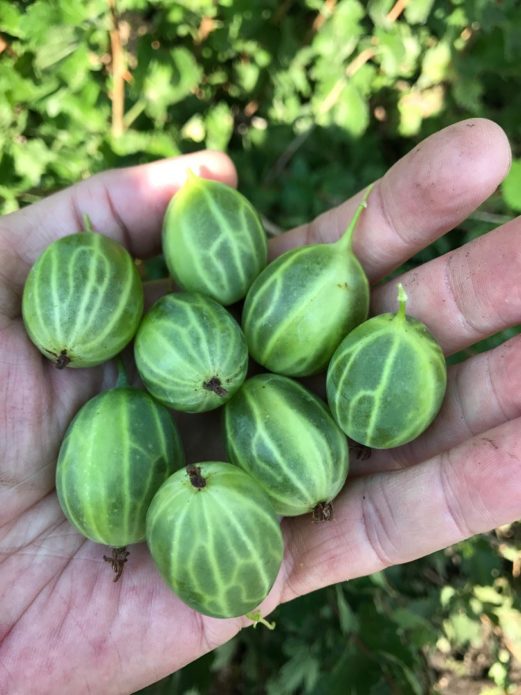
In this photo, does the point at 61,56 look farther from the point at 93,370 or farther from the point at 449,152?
the point at 449,152

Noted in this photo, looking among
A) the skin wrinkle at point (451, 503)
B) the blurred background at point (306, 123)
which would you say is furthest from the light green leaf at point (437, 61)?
the skin wrinkle at point (451, 503)

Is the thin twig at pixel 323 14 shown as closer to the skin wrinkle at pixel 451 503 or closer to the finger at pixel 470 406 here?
the finger at pixel 470 406

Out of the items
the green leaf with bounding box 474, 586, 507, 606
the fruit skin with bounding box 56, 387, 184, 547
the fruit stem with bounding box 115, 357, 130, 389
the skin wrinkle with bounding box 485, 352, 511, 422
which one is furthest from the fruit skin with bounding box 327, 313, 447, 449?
the green leaf with bounding box 474, 586, 507, 606

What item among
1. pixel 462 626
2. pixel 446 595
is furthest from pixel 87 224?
pixel 462 626

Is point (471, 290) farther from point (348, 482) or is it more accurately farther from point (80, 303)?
point (80, 303)

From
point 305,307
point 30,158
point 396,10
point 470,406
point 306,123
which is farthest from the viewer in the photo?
point 306,123

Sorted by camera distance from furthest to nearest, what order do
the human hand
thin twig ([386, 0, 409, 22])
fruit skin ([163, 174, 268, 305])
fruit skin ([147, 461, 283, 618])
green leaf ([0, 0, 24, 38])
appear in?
thin twig ([386, 0, 409, 22]), green leaf ([0, 0, 24, 38]), fruit skin ([163, 174, 268, 305]), the human hand, fruit skin ([147, 461, 283, 618])

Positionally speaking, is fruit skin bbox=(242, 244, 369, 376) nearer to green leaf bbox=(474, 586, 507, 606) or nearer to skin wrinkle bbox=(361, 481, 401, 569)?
skin wrinkle bbox=(361, 481, 401, 569)
